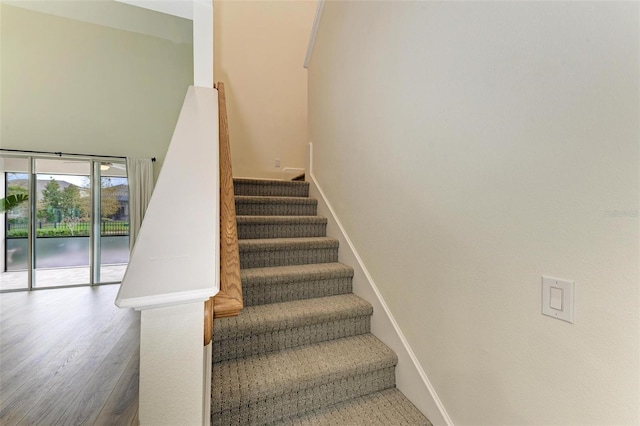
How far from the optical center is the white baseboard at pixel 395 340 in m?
1.19

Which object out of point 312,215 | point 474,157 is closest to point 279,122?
point 312,215

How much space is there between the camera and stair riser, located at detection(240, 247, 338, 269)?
182 cm

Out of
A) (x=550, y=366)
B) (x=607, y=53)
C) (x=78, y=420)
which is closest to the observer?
(x=607, y=53)

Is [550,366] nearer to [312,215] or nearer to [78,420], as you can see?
[312,215]

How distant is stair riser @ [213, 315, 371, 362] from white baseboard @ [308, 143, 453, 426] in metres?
0.11

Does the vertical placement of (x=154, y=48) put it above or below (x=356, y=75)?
above

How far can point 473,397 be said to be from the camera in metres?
1.02

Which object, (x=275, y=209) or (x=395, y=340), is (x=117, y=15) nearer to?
(x=275, y=209)

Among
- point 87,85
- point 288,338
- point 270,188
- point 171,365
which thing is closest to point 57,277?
point 87,85

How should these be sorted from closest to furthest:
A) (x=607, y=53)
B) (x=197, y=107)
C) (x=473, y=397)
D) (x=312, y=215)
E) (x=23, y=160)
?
1. (x=607, y=53)
2. (x=473, y=397)
3. (x=197, y=107)
4. (x=312, y=215)
5. (x=23, y=160)

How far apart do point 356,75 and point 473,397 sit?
1.83 m

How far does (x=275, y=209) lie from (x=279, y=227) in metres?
0.26

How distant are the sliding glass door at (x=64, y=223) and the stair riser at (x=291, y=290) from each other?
4.36 metres

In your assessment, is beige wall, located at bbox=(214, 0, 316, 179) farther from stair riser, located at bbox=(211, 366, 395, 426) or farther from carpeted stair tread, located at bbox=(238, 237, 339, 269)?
stair riser, located at bbox=(211, 366, 395, 426)
